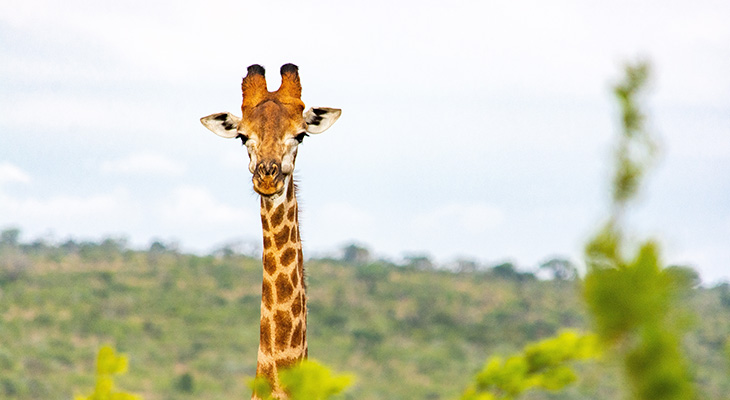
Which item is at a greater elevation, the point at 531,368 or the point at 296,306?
the point at 296,306

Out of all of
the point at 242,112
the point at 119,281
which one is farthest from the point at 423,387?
the point at 242,112

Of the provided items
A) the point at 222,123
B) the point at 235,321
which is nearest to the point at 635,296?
the point at 222,123

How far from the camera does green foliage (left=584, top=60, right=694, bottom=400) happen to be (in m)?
1.23

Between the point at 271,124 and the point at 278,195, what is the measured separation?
0.51m

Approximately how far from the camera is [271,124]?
6449mm

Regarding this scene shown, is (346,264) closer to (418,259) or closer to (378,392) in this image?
(418,259)

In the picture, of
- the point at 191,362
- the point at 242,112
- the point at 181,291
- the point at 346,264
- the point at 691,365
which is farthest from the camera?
the point at 346,264

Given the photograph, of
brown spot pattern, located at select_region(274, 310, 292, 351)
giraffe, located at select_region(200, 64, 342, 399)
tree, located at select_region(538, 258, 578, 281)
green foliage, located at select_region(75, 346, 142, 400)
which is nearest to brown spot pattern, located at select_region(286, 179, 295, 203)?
giraffe, located at select_region(200, 64, 342, 399)

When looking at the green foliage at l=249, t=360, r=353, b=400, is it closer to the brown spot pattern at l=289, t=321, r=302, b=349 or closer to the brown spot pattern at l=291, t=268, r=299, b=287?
the brown spot pattern at l=289, t=321, r=302, b=349

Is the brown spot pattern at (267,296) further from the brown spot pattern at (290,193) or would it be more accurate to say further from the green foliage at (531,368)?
A: the green foliage at (531,368)

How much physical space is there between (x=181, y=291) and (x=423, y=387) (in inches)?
634

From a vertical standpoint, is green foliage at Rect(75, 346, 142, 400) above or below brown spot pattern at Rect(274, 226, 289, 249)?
below

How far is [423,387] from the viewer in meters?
36.2

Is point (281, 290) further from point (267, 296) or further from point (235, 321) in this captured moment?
point (235, 321)
